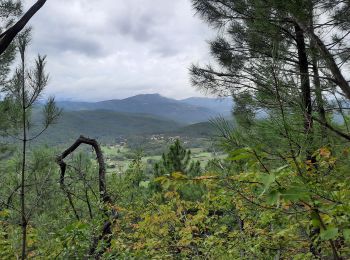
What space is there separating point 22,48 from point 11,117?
7.51 feet

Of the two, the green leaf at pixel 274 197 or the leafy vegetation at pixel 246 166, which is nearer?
the green leaf at pixel 274 197

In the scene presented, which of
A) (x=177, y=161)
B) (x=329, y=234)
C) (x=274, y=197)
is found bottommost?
(x=177, y=161)

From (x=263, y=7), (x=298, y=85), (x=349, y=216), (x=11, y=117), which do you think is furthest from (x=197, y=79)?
(x=349, y=216)

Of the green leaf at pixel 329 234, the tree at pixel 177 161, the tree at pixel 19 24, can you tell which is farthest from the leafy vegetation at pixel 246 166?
the tree at pixel 177 161

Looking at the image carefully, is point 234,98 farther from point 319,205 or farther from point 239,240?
point 319,205

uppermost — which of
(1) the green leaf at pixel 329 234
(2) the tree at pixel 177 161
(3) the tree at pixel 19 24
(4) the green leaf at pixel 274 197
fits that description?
(3) the tree at pixel 19 24

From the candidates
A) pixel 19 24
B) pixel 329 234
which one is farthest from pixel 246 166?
pixel 19 24

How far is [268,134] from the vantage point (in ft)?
9.22

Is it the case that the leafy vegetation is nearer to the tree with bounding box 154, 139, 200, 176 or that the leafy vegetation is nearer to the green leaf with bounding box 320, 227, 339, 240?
the green leaf with bounding box 320, 227, 339, 240

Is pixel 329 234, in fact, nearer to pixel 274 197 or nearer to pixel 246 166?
pixel 274 197

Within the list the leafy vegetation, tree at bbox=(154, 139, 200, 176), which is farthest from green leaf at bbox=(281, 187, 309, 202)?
tree at bbox=(154, 139, 200, 176)

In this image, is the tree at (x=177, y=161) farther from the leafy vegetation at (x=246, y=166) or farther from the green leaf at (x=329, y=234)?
the green leaf at (x=329, y=234)

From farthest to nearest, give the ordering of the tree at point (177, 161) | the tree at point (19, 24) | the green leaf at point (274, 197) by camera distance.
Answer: the tree at point (177, 161) < the tree at point (19, 24) < the green leaf at point (274, 197)

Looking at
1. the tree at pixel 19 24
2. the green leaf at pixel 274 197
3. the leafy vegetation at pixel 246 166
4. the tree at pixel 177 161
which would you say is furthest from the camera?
the tree at pixel 177 161
